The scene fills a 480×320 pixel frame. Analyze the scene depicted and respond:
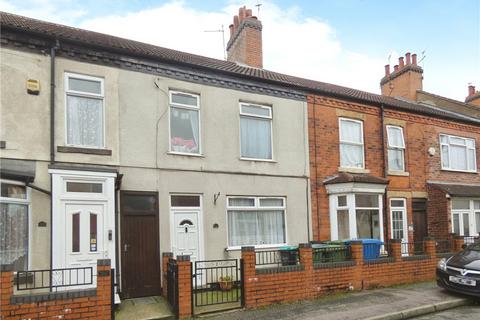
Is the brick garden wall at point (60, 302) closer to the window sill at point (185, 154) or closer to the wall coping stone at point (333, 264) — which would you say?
the window sill at point (185, 154)

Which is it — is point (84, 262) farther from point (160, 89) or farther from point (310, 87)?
point (310, 87)

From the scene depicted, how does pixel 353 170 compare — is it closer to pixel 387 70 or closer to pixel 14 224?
pixel 14 224

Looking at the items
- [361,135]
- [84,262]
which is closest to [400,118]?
[361,135]

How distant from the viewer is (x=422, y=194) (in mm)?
15344

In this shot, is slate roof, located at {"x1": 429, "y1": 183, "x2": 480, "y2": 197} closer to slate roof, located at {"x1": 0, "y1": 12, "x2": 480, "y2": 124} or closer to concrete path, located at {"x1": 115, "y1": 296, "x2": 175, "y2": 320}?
slate roof, located at {"x1": 0, "y1": 12, "x2": 480, "y2": 124}

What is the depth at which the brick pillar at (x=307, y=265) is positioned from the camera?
9172 millimetres

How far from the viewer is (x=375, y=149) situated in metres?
14.3

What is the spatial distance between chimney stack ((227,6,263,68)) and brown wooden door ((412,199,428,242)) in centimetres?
771

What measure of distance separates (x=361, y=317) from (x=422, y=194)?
910 centimetres

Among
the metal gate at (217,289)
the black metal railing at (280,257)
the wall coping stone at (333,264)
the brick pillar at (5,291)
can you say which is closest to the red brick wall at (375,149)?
the black metal railing at (280,257)

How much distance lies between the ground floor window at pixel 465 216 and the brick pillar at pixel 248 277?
10.7m

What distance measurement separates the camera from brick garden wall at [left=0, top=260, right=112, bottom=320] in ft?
20.8

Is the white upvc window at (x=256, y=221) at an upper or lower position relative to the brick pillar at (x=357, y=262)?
upper

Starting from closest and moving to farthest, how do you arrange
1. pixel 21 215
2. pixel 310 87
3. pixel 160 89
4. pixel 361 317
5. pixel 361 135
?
pixel 361 317, pixel 21 215, pixel 160 89, pixel 310 87, pixel 361 135
